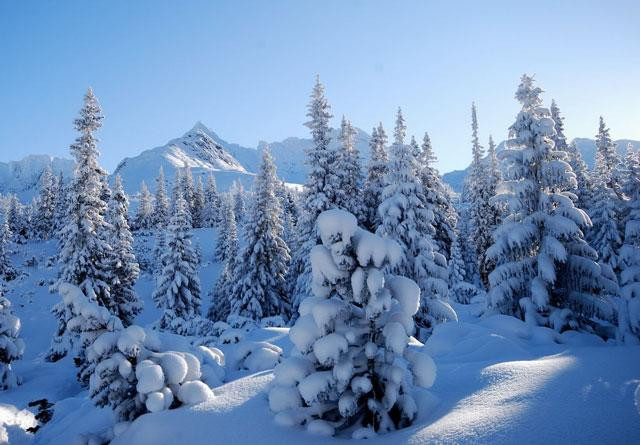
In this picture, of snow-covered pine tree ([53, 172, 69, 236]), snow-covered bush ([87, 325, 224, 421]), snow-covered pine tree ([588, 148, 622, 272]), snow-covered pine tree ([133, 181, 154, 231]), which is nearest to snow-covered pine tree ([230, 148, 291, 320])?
snow-covered pine tree ([588, 148, 622, 272])

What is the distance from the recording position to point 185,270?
3175 cm

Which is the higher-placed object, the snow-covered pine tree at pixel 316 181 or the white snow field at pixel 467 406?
the snow-covered pine tree at pixel 316 181

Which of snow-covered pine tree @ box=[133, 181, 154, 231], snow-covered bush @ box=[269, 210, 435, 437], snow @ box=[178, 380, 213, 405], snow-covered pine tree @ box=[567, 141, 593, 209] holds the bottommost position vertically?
snow @ box=[178, 380, 213, 405]

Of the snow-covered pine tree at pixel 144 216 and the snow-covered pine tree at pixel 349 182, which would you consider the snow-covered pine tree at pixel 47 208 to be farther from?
the snow-covered pine tree at pixel 349 182

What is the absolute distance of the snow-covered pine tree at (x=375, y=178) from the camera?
26.8 metres

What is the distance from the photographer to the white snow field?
399cm

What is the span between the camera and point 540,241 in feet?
Result: 47.1

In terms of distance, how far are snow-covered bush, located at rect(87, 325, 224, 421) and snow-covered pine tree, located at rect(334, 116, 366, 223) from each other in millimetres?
18138

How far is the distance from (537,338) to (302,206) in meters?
16.7

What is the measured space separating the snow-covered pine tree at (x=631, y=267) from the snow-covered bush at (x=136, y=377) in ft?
30.8

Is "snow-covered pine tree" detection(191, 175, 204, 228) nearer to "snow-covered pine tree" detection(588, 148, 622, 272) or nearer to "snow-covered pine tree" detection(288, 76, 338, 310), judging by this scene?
"snow-covered pine tree" detection(288, 76, 338, 310)

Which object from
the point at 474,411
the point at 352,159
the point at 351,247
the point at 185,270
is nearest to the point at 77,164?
the point at 185,270

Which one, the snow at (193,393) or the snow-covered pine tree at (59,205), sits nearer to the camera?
the snow at (193,393)

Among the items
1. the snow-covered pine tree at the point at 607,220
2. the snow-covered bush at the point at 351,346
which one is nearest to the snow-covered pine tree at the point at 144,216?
the snow-covered pine tree at the point at 607,220
